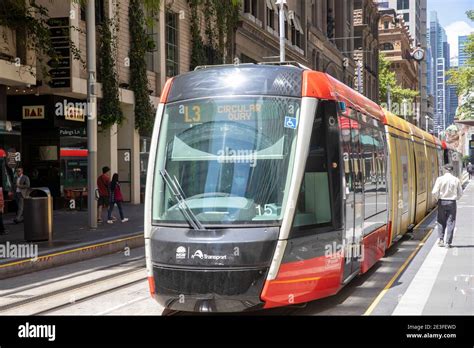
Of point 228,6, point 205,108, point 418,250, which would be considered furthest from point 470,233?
point 228,6

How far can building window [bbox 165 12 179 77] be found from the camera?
28891 millimetres

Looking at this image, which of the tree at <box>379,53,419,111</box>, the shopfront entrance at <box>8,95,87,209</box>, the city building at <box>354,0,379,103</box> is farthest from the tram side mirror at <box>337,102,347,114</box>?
the tree at <box>379,53,419,111</box>

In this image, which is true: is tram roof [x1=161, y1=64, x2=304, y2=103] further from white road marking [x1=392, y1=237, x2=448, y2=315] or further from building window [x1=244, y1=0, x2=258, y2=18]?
building window [x1=244, y1=0, x2=258, y2=18]

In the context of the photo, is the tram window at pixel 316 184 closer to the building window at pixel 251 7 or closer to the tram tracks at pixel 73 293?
the tram tracks at pixel 73 293

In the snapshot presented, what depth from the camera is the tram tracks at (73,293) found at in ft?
26.4

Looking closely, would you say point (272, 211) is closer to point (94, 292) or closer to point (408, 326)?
point (408, 326)

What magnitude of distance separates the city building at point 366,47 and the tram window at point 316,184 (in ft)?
195

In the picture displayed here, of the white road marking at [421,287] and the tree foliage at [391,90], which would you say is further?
the tree foliage at [391,90]

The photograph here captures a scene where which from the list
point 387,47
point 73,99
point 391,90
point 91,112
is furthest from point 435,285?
point 387,47

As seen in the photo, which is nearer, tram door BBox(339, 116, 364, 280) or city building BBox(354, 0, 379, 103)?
tram door BBox(339, 116, 364, 280)

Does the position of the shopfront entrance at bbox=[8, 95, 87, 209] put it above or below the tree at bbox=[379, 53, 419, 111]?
below

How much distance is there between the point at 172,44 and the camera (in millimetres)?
29297

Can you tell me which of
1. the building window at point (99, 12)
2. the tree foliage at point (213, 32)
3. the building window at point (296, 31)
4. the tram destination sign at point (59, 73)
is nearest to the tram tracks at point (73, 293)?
the tram destination sign at point (59, 73)

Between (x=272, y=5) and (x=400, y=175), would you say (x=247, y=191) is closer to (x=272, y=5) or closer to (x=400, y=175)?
(x=400, y=175)
